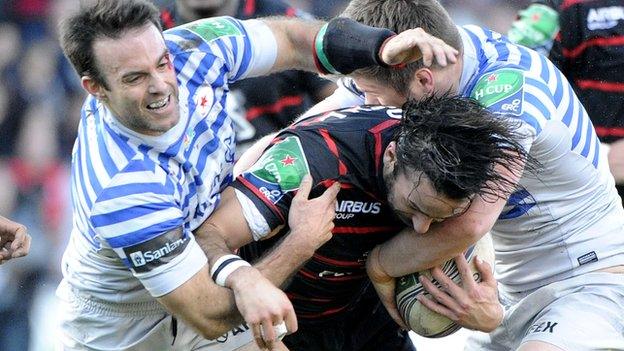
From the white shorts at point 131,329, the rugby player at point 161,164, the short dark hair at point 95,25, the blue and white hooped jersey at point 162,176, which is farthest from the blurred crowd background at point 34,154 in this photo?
the short dark hair at point 95,25

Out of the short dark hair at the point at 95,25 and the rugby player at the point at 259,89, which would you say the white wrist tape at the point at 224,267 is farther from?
the rugby player at the point at 259,89

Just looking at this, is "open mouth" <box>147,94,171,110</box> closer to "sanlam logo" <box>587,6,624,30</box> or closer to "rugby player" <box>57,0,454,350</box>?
"rugby player" <box>57,0,454,350</box>

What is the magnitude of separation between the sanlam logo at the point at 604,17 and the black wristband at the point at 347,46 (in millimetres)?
1567

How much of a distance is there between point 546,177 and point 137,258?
4.47ft

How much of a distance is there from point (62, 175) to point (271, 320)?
285 centimetres

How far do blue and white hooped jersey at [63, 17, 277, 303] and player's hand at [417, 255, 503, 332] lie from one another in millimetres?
768

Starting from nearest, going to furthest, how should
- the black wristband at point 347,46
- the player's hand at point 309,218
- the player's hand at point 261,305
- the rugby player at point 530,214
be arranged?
the player's hand at point 261,305 → the player's hand at point 309,218 → the rugby player at point 530,214 → the black wristband at point 347,46

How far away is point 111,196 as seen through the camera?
366 cm

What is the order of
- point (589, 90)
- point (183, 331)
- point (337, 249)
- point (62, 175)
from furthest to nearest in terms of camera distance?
point (62, 175) → point (589, 90) → point (183, 331) → point (337, 249)

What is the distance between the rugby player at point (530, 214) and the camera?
3871 mm

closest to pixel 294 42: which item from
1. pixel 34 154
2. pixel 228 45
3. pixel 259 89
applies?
pixel 228 45

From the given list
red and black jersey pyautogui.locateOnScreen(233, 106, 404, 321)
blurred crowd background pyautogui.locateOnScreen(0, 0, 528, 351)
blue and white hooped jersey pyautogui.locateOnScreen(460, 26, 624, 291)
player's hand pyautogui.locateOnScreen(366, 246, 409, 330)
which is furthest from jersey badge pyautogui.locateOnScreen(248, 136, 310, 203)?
blurred crowd background pyautogui.locateOnScreen(0, 0, 528, 351)

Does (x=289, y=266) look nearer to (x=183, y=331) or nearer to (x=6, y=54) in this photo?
(x=183, y=331)

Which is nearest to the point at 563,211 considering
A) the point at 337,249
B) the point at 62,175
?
the point at 337,249
